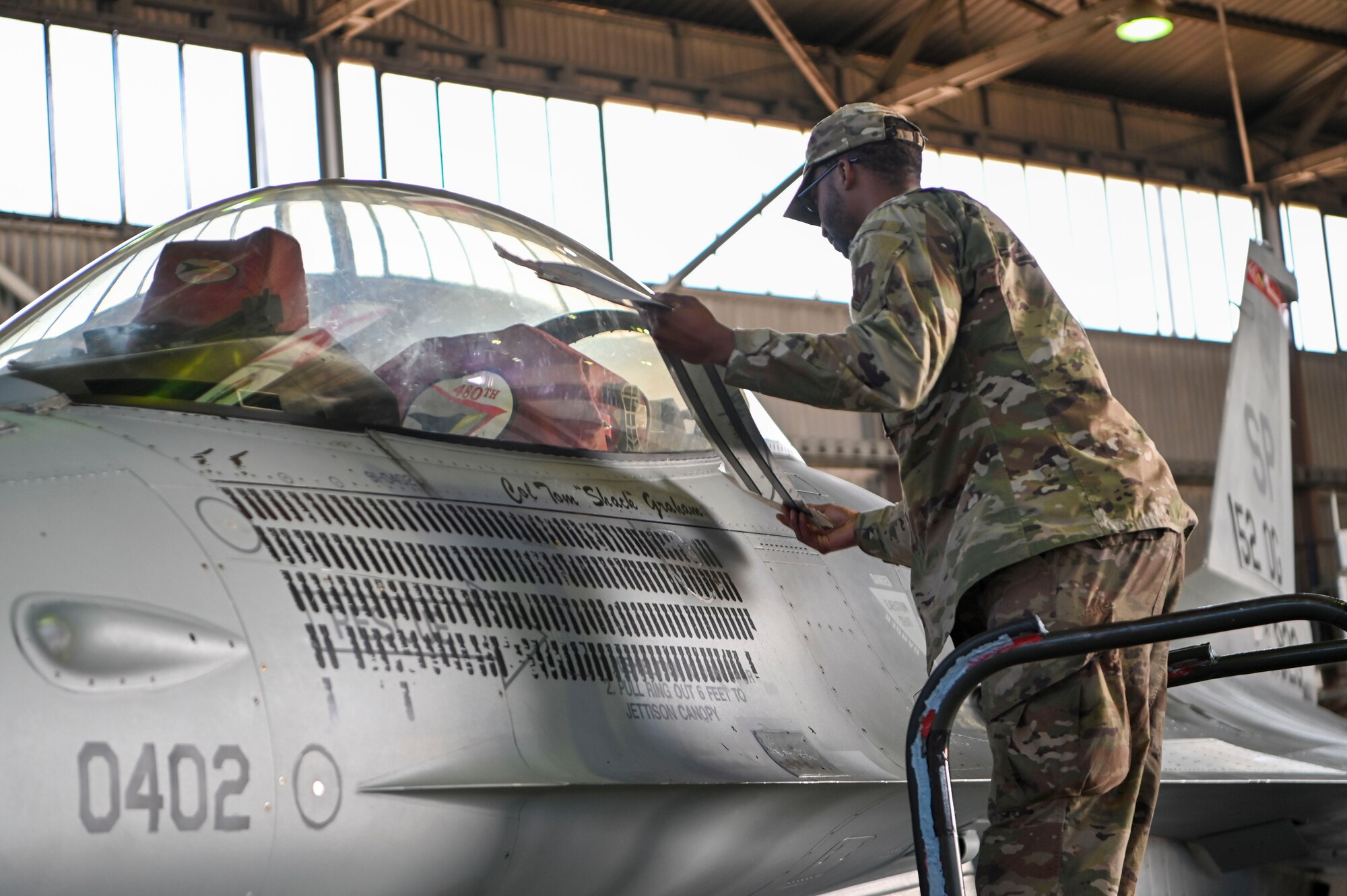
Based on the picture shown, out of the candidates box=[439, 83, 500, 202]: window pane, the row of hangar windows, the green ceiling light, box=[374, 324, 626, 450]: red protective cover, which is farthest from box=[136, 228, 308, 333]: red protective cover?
box=[439, 83, 500, 202]: window pane

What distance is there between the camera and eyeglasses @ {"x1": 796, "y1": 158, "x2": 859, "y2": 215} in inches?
129

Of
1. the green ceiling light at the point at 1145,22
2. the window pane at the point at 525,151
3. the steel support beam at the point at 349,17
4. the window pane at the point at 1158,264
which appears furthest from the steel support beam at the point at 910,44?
the steel support beam at the point at 349,17

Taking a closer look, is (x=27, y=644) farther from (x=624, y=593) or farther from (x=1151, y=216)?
(x=1151, y=216)

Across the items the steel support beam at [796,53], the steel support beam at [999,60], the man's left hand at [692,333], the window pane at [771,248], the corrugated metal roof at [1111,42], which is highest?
the corrugated metal roof at [1111,42]

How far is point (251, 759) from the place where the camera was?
7.86 feet

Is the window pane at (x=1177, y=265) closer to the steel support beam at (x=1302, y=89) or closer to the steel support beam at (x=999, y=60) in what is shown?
the steel support beam at (x=1302, y=89)

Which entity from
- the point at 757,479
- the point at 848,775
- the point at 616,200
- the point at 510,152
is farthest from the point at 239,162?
the point at 848,775

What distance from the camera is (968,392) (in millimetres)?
3041

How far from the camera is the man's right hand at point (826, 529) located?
3.80 metres

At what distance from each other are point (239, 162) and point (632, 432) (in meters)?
13.4

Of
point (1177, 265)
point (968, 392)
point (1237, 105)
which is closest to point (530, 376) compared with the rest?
point (968, 392)

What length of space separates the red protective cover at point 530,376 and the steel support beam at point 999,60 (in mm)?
14928

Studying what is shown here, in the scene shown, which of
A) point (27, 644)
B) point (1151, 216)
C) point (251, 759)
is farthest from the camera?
point (1151, 216)

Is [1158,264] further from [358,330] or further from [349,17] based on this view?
[358,330]
